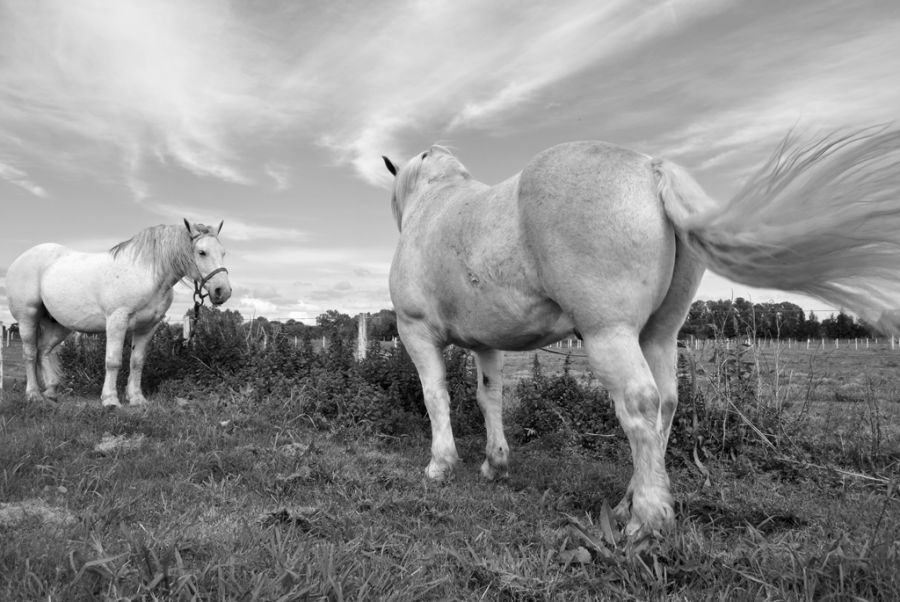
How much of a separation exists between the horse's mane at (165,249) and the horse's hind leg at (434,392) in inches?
182

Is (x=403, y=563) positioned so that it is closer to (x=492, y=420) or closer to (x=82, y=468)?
(x=492, y=420)

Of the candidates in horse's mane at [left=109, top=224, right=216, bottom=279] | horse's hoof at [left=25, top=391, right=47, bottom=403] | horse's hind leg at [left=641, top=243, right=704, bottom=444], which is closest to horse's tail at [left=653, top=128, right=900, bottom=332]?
horse's hind leg at [left=641, top=243, right=704, bottom=444]

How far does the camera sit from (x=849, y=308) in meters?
2.76

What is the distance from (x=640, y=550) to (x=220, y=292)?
264 inches

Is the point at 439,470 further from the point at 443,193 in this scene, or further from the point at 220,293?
the point at 220,293

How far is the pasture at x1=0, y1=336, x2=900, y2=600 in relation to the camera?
7.29 ft

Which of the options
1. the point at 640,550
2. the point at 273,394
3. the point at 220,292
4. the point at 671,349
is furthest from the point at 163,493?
the point at 220,292

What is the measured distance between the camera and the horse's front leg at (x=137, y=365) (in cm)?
789

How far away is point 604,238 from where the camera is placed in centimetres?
306

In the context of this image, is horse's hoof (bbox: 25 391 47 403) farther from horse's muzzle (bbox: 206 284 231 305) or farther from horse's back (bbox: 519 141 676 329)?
horse's back (bbox: 519 141 676 329)

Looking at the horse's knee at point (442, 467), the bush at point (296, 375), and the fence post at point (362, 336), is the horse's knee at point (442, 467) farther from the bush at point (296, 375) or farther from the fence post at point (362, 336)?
the fence post at point (362, 336)

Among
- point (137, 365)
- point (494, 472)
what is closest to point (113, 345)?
point (137, 365)

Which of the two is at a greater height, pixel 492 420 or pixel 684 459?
pixel 492 420

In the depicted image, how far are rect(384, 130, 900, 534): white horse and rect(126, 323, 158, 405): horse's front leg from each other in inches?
219
